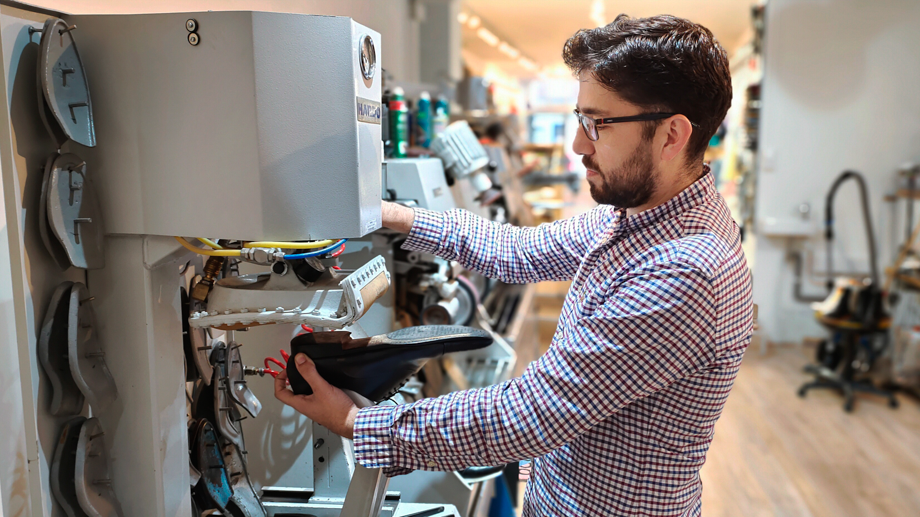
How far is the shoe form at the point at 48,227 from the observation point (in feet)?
2.89

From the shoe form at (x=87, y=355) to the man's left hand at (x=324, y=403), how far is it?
269mm

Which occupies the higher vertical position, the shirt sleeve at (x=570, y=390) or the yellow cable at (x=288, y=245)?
the yellow cable at (x=288, y=245)

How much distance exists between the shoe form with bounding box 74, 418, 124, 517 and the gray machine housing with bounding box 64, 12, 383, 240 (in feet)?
1.05

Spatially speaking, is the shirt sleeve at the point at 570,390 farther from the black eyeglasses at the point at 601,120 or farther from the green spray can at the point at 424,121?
the green spray can at the point at 424,121

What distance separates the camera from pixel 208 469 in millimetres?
1218

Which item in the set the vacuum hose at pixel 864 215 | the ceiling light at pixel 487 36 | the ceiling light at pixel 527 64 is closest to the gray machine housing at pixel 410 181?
the vacuum hose at pixel 864 215

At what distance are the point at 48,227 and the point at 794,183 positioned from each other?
5.50 m

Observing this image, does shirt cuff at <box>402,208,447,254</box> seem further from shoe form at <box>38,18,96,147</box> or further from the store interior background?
the store interior background

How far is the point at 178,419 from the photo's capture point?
108cm

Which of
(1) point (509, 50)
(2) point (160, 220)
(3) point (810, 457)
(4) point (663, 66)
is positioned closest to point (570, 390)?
(4) point (663, 66)

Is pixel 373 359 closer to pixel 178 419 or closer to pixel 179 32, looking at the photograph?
pixel 178 419

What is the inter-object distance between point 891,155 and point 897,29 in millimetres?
945

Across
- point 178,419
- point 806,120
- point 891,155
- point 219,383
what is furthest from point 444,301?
point 891,155

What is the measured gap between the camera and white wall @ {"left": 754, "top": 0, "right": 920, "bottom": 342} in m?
5.07
